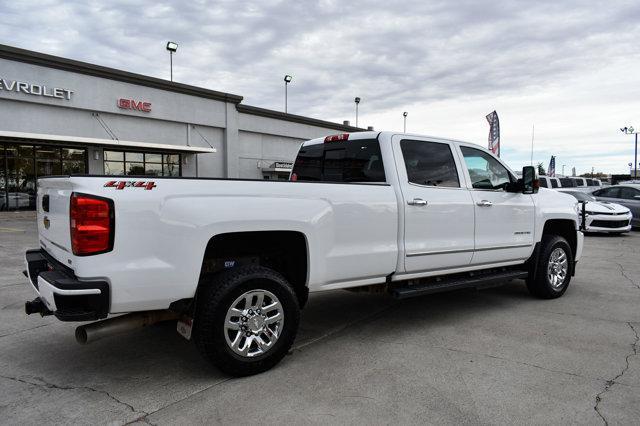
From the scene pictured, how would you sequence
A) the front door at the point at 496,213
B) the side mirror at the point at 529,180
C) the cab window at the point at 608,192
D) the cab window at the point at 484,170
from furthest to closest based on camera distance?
the cab window at the point at 608,192, the side mirror at the point at 529,180, the cab window at the point at 484,170, the front door at the point at 496,213

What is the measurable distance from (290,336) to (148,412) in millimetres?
1165

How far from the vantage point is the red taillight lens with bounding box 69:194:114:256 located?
3066 mm

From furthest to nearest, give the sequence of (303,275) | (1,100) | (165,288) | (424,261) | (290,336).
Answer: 1. (1,100)
2. (424,261)
3. (303,275)
4. (290,336)
5. (165,288)

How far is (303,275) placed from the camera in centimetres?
412

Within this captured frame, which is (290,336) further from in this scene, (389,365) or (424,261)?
(424,261)

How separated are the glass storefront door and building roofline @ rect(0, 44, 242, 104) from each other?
3.44m

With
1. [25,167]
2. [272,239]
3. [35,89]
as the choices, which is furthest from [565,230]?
[25,167]

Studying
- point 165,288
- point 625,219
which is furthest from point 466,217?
point 625,219

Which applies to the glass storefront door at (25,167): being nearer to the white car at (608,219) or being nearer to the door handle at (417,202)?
the door handle at (417,202)

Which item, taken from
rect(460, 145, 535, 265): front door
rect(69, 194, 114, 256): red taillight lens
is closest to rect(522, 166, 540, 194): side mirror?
rect(460, 145, 535, 265): front door

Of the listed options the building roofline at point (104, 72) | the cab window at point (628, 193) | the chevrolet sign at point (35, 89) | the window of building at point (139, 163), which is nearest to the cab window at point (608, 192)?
the cab window at point (628, 193)

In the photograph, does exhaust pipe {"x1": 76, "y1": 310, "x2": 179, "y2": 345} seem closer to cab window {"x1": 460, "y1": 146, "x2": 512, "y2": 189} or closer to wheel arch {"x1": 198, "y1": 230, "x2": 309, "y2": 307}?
wheel arch {"x1": 198, "y1": 230, "x2": 309, "y2": 307}

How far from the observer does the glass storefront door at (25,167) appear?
1975 centimetres

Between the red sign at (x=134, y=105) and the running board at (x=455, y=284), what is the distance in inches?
800
